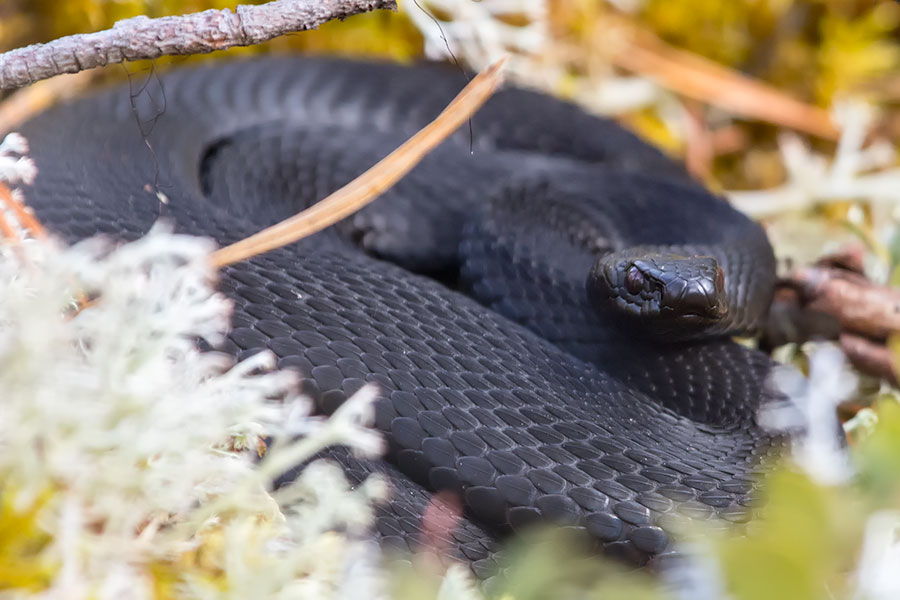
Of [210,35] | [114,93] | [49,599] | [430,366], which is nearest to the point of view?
[49,599]

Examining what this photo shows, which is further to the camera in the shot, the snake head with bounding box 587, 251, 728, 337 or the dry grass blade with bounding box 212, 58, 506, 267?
the snake head with bounding box 587, 251, 728, 337

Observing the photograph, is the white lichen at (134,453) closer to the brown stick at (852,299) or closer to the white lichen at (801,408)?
the white lichen at (801,408)

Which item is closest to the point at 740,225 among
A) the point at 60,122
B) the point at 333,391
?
the point at 333,391

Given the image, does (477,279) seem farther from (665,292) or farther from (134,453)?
(134,453)

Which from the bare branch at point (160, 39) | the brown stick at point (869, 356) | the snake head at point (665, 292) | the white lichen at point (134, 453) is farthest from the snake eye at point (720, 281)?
the white lichen at point (134, 453)

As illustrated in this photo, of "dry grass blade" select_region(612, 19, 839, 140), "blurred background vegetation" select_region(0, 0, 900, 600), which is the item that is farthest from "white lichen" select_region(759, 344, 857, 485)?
"dry grass blade" select_region(612, 19, 839, 140)

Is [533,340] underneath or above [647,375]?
underneath

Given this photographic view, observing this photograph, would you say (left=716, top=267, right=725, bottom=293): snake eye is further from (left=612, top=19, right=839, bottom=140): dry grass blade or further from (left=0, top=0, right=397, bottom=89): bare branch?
(left=612, top=19, right=839, bottom=140): dry grass blade

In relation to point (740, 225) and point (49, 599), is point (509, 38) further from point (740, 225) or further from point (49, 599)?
point (49, 599)
